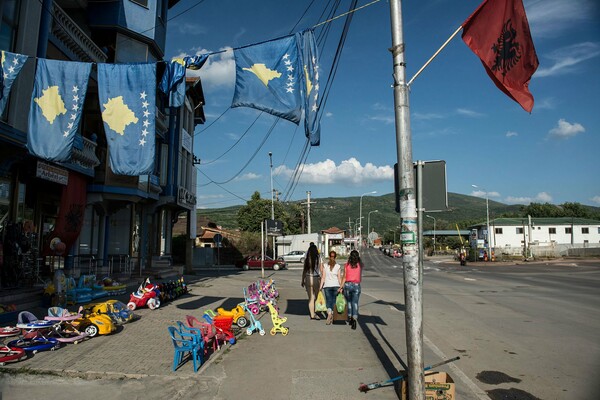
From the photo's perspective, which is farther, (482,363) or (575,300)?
(575,300)

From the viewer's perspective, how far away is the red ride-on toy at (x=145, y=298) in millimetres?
10945

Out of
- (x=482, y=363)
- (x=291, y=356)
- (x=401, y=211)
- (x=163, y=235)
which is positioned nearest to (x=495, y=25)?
(x=401, y=211)

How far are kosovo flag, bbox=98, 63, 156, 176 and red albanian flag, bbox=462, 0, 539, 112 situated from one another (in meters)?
5.72

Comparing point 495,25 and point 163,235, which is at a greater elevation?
point 495,25

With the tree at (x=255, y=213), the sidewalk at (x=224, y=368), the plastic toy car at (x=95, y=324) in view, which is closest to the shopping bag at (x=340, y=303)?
the sidewalk at (x=224, y=368)

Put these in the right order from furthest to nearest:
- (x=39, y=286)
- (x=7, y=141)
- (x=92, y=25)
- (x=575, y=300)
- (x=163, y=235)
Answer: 1. (x=163, y=235)
2. (x=92, y=25)
3. (x=575, y=300)
4. (x=39, y=286)
5. (x=7, y=141)

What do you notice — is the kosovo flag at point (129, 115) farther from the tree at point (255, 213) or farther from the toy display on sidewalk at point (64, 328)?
the tree at point (255, 213)

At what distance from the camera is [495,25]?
5.71 m

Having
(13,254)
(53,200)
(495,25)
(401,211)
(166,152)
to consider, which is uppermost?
(166,152)

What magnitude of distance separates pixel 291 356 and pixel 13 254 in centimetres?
827

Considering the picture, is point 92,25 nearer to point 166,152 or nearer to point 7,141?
point 166,152

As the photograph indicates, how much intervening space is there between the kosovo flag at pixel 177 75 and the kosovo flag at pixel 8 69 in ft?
8.95

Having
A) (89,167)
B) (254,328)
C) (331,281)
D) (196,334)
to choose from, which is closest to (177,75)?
(196,334)

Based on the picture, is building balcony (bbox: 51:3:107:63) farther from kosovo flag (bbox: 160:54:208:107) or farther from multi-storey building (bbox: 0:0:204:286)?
kosovo flag (bbox: 160:54:208:107)
